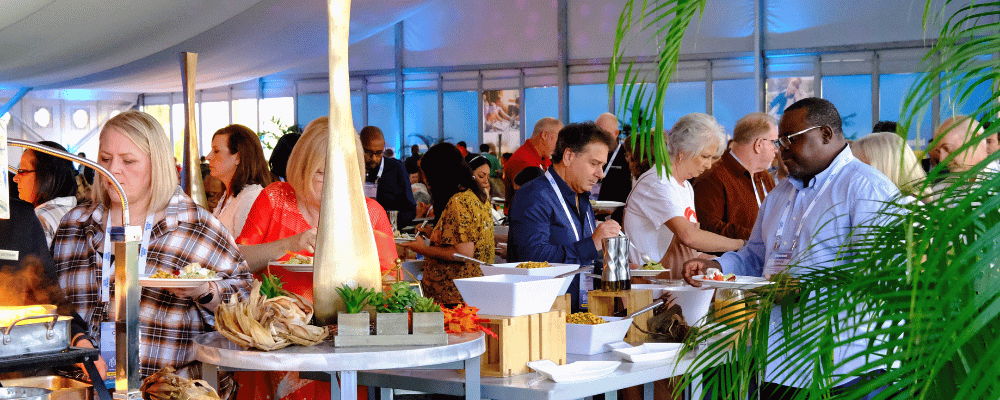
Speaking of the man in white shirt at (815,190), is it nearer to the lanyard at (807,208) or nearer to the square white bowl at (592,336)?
the lanyard at (807,208)

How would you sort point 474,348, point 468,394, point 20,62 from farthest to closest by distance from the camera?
1. point 20,62
2. point 468,394
3. point 474,348

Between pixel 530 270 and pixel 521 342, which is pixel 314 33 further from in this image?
pixel 521 342

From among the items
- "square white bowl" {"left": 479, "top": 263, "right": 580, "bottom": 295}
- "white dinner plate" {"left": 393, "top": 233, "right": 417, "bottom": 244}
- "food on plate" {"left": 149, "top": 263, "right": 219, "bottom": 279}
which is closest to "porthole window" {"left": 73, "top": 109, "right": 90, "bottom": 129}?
"white dinner plate" {"left": 393, "top": 233, "right": 417, "bottom": 244}

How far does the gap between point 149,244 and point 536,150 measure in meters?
4.01

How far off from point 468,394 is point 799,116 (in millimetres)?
1258

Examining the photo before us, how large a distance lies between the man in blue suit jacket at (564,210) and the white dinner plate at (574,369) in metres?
0.97

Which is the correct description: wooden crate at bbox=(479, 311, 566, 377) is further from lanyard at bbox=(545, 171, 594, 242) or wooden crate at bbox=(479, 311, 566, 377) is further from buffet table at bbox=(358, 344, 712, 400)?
lanyard at bbox=(545, 171, 594, 242)

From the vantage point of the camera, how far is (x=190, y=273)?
213cm

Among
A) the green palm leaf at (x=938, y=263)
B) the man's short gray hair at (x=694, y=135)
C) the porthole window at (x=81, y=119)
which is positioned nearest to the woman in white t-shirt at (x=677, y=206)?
the man's short gray hair at (x=694, y=135)

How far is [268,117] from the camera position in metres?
17.5

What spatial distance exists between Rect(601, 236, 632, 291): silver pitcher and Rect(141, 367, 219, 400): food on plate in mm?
1259

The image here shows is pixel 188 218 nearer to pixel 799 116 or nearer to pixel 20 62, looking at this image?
pixel 799 116

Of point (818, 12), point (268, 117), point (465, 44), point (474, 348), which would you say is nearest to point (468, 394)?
point (474, 348)

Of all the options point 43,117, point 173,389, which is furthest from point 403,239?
point 43,117
